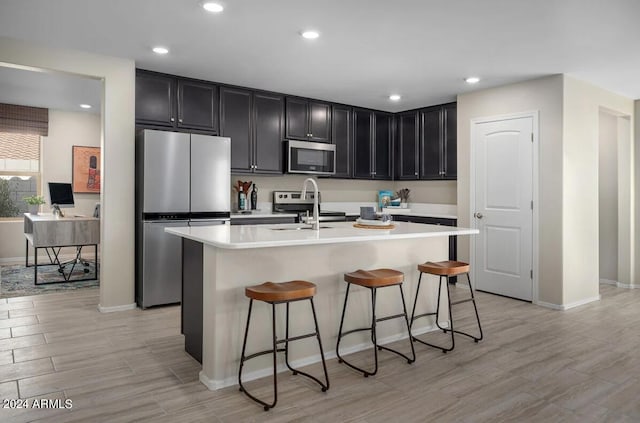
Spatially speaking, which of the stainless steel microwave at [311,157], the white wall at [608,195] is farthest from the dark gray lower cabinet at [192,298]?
the white wall at [608,195]

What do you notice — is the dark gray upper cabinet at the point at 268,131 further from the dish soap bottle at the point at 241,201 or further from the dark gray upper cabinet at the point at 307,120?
the dish soap bottle at the point at 241,201

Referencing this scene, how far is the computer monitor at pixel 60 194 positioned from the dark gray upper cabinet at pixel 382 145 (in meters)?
4.44

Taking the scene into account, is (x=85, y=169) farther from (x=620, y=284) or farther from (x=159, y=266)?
(x=620, y=284)

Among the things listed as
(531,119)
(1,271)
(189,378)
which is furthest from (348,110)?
(1,271)

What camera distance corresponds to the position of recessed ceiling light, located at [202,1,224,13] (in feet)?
9.67

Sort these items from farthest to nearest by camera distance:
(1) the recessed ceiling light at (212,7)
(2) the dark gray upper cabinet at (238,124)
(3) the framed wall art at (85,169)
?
(3) the framed wall art at (85,169) → (2) the dark gray upper cabinet at (238,124) → (1) the recessed ceiling light at (212,7)

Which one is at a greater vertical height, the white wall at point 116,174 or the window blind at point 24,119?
the window blind at point 24,119

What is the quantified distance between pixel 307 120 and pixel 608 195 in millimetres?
4080

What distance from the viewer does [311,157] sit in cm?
573

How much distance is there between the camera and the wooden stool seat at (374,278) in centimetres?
283

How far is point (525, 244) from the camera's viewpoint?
4820 mm

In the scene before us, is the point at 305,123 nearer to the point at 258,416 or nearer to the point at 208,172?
the point at 208,172

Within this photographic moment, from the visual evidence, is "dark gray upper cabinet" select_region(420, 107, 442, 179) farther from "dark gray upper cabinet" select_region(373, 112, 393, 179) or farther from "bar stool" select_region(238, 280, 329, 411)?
"bar stool" select_region(238, 280, 329, 411)

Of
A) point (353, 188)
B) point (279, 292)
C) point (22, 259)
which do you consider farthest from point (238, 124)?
point (22, 259)
